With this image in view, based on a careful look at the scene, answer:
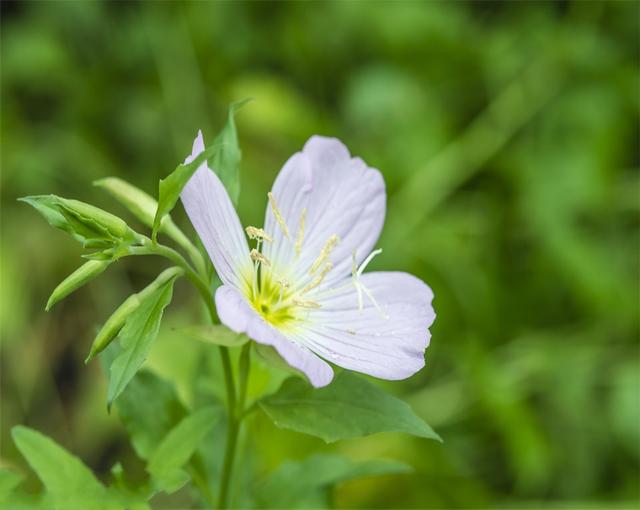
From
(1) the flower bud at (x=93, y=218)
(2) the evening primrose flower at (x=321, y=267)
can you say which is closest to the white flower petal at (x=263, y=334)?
(2) the evening primrose flower at (x=321, y=267)

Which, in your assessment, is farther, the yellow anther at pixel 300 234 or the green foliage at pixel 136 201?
the yellow anther at pixel 300 234

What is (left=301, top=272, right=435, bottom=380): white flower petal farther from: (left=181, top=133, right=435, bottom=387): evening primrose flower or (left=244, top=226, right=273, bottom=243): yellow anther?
(left=244, top=226, right=273, bottom=243): yellow anther

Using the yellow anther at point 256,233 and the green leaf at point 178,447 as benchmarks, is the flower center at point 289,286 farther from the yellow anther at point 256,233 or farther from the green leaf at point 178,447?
the green leaf at point 178,447

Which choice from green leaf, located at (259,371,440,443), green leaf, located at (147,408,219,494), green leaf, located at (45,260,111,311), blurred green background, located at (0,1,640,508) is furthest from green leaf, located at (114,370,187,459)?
blurred green background, located at (0,1,640,508)

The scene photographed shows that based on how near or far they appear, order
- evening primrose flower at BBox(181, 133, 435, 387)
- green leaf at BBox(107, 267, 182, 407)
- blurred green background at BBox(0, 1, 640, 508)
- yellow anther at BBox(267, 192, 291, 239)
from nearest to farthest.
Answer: green leaf at BBox(107, 267, 182, 407)
evening primrose flower at BBox(181, 133, 435, 387)
yellow anther at BBox(267, 192, 291, 239)
blurred green background at BBox(0, 1, 640, 508)

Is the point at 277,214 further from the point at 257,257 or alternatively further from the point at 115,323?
the point at 115,323

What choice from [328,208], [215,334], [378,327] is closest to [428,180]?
[328,208]

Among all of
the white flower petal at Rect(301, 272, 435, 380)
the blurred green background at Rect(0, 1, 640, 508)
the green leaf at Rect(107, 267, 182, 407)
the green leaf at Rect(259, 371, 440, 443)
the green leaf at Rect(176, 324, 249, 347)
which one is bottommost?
the blurred green background at Rect(0, 1, 640, 508)
